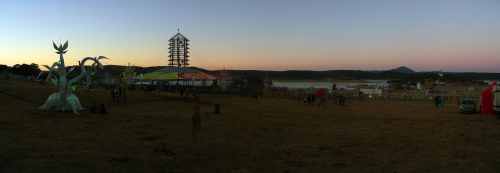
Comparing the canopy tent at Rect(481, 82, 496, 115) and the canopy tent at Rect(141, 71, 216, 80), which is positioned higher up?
the canopy tent at Rect(141, 71, 216, 80)

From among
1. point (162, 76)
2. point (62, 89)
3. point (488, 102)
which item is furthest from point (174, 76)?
point (488, 102)

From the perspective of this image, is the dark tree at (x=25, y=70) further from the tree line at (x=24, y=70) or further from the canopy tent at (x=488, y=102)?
the canopy tent at (x=488, y=102)

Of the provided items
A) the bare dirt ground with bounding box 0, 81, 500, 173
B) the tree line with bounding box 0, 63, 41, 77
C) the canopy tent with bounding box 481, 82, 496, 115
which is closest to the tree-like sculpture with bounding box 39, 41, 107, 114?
the bare dirt ground with bounding box 0, 81, 500, 173

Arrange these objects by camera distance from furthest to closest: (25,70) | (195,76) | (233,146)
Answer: (25,70), (195,76), (233,146)

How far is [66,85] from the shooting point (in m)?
23.8

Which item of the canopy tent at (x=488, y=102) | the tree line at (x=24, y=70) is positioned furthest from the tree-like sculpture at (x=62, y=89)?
the tree line at (x=24, y=70)

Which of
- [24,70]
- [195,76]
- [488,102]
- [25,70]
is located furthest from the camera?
[25,70]

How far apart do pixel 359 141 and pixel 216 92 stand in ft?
140

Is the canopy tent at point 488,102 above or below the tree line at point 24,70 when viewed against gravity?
below

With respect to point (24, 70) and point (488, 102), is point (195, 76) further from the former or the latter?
point (24, 70)

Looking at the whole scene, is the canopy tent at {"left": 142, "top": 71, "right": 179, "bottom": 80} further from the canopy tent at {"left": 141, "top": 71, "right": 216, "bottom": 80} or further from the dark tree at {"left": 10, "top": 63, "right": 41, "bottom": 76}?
the dark tree at {"left": 10, "top": 63, "right": 41, "bottom": 76}

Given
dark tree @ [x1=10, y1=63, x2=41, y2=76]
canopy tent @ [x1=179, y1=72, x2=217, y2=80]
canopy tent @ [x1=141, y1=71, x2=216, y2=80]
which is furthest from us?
dark tree @ [x1=10, y1=63, x2=41, y2=76]

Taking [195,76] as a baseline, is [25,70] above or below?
above

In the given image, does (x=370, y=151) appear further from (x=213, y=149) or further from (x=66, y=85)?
(x=66, y=85)
